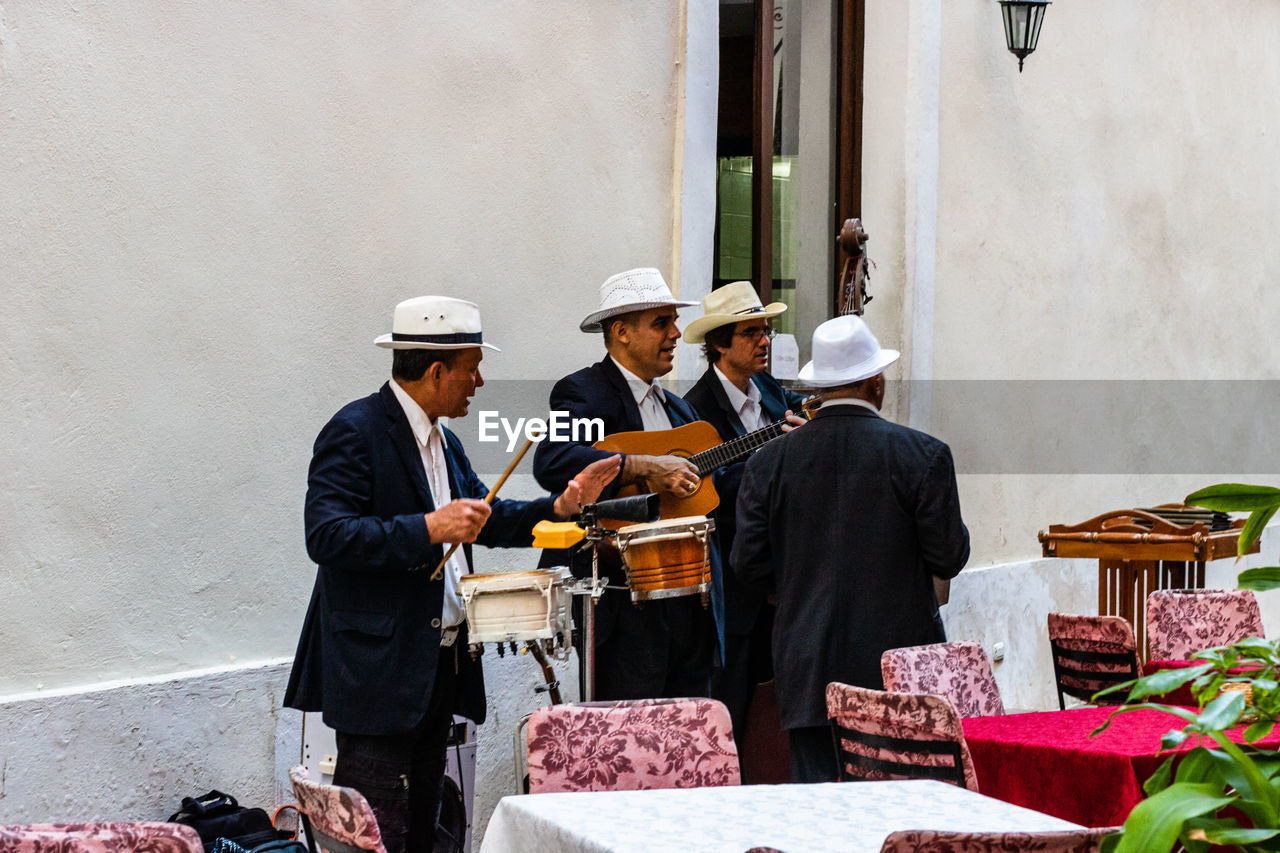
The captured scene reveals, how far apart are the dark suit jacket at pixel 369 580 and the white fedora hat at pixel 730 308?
192cm

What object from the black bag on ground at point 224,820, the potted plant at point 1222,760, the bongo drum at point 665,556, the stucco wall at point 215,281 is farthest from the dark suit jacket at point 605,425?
the potted plant at point 1222,760

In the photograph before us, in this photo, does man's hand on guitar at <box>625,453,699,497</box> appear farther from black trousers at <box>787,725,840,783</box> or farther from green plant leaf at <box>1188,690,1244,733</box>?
green plant leaf at <box>1188,690,1244,733</box>

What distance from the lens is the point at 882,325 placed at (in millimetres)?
8367

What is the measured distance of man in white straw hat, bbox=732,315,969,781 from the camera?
4359 millimetres

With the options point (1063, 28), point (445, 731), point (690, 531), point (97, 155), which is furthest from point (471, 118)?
point (1063, 28)

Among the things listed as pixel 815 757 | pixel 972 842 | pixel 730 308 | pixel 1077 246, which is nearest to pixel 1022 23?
pixel 1077 246

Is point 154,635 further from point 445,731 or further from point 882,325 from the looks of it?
point 882,325

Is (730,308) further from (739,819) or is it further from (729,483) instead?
(739,819)

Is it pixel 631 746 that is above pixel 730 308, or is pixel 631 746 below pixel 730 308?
below

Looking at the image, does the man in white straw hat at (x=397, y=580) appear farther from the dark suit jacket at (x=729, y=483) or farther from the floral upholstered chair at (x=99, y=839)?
the floral upholstered chair at (x=99, y=839)

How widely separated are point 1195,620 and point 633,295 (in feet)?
7.74

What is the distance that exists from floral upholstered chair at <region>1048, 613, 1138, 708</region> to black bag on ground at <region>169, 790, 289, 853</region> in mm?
2693

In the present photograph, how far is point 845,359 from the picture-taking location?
4.52m

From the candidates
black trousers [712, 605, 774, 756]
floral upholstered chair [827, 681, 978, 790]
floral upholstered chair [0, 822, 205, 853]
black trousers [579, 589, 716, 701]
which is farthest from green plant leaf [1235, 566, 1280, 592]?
black trousers [712, 605, 774, 756]
